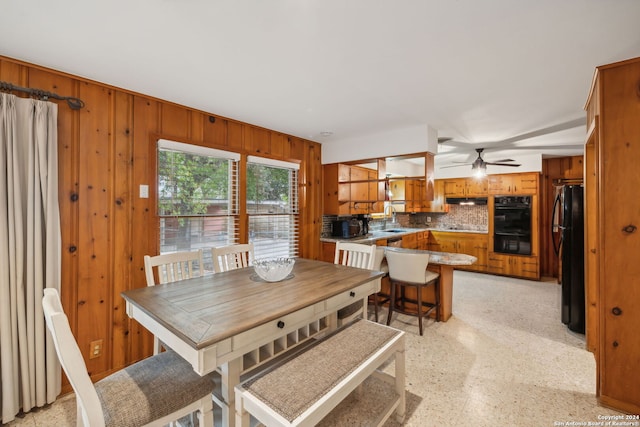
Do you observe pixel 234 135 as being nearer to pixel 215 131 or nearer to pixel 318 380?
pixel 215 131

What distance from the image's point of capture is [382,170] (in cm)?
404

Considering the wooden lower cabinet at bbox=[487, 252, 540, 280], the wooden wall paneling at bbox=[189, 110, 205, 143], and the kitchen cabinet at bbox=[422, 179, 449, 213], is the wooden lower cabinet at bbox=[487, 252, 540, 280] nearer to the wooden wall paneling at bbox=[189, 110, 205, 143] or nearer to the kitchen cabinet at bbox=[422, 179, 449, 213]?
the kitchen cabinet at bbox=[422, 179, 449, 213]

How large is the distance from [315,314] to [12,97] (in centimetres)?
248

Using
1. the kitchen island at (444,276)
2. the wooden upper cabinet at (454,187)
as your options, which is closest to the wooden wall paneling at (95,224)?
the kitchen island at (444,276)

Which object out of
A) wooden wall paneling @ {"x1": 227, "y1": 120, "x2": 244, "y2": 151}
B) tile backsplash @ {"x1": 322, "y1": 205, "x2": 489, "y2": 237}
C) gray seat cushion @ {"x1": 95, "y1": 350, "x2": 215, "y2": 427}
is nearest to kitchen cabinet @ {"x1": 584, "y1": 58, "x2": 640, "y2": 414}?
gray seat cushion @ {"x1": 95, "y1": 350, "x2": 215, "y2": 427}

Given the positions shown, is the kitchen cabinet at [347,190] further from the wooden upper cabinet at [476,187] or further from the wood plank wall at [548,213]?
the wood plank wall at [548,213]

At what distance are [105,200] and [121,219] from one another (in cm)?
19

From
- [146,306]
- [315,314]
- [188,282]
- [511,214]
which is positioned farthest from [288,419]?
[511,214]

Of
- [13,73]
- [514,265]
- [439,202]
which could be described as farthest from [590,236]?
[13,73]

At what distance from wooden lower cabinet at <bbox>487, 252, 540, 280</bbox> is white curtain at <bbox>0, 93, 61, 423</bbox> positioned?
6.44 meters

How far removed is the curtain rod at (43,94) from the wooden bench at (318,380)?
2381 millimetres

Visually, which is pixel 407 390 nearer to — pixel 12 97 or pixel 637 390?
pixel 637 390

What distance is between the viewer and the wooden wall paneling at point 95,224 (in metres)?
2.12

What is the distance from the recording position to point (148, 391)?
1.26 meters
